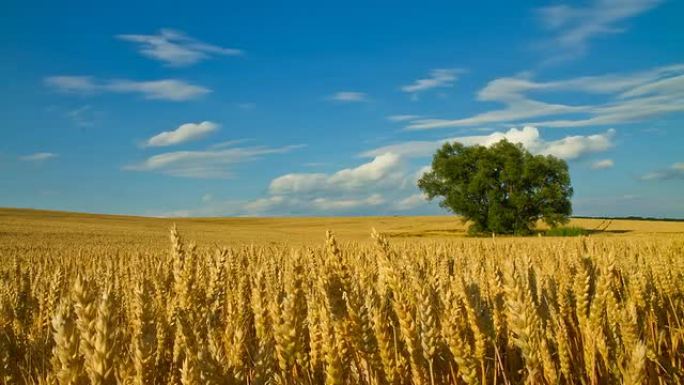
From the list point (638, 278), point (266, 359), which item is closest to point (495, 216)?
point (638, 278)

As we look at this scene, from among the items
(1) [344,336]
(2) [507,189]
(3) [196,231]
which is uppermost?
(2) [507,189]

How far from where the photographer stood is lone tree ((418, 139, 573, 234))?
1929 inches

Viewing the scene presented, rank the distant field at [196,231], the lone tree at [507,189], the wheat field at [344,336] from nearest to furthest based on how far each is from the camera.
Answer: the wheat field at [344,336], the distant field at [196,231], the lone tree at [507,189]

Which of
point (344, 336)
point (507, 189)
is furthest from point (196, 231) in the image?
point (344, 336)

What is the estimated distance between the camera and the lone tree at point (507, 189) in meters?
49.0

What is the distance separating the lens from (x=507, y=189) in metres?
50.5

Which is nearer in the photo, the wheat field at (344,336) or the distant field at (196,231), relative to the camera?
the wheat field at (344,336)

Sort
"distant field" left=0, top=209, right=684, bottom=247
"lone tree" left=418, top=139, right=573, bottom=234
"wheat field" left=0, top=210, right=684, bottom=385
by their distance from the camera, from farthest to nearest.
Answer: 1. "lone tree" left=418, top=139, right=573, bottom=234
2. "distant field" left=0, top=209, right=684, bottom=247
3. "wheat field" left=0, top=210, right=684, bottom=385

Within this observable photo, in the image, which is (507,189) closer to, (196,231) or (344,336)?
(196,231)

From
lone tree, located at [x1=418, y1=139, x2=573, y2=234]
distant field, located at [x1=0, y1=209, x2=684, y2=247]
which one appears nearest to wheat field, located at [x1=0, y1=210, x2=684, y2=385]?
distant field, located at [x1=0, y1=209, x2=684, y2=247]

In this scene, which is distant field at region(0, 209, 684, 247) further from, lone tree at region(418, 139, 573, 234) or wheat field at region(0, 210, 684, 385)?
wheat field at region(0, 210, 684, 385)

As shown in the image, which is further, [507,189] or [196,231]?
[507,189]

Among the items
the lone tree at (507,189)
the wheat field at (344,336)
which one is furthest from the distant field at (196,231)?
the wheat field at (344,336)

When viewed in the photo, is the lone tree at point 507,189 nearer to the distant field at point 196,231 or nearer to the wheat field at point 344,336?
the distant field at point 196,231
